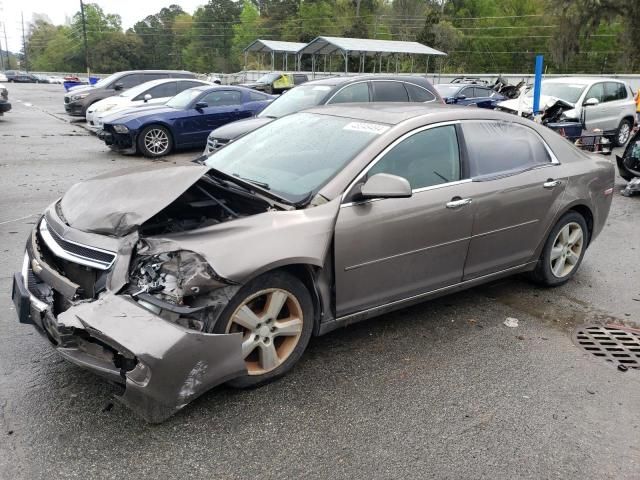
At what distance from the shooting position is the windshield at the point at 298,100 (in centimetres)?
924

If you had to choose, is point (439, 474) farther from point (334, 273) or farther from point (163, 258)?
point (163, 258)

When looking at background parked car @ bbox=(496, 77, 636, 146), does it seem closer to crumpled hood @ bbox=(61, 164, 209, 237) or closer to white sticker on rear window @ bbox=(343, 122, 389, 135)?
white sticker on rear window @ bbox=(343, 122, 389, 135)

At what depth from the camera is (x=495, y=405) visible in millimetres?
3131

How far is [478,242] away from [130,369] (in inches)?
104

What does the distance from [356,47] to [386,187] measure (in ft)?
98.1

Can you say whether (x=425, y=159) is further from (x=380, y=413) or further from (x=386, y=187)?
(x=380, y=413)

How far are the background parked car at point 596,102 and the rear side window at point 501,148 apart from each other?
7895 mm

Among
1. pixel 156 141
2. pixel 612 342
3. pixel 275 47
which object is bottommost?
pixel 612 342

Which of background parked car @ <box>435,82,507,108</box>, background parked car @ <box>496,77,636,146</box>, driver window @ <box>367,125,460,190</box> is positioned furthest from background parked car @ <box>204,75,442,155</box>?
background parked car @ <box>435,82,507,108</box>

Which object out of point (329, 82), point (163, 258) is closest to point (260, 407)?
point (163, 258)

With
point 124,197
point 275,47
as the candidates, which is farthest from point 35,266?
point 275,47

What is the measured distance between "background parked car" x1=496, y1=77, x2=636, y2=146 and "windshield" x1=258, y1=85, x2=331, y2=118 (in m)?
4.74

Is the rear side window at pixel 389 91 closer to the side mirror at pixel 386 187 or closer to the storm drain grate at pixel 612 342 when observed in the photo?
the storm drain grate at pixel 612 342

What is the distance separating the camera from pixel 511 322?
4.21m
